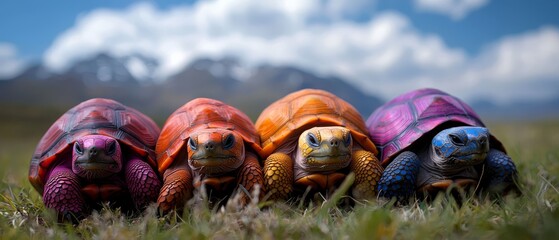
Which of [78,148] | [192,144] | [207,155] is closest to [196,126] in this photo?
[192,144]

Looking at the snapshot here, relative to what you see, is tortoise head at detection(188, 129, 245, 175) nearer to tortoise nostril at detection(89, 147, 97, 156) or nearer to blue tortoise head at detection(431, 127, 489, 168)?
tortoise nostril at detection(89, 147, 97, 156)

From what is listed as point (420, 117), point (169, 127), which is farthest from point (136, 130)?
point (420, 117)

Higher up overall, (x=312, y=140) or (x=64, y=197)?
(x=312, y=140)

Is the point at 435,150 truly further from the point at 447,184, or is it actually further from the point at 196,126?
the point at 196,126

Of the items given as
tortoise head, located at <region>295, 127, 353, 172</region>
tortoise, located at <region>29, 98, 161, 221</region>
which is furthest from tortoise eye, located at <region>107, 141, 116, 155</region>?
tortoise head, located at <region>295, 127, 353, 172</region>

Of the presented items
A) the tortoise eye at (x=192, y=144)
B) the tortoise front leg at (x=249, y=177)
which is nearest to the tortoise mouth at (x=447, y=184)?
the tortoise front leg at (x=249, y=177)
